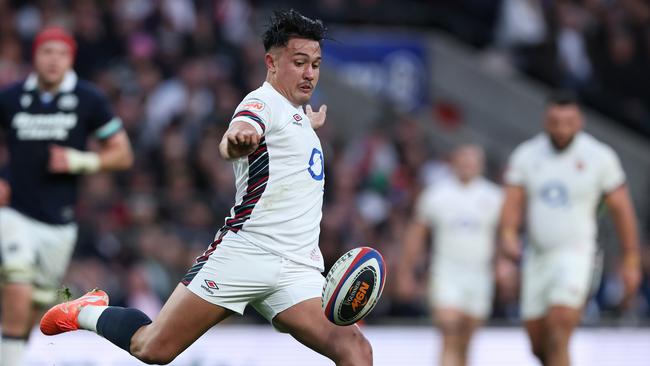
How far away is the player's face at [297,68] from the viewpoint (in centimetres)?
691

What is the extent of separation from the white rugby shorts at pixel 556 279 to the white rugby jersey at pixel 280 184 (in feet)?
11.3

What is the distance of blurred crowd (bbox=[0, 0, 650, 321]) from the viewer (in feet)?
46.3

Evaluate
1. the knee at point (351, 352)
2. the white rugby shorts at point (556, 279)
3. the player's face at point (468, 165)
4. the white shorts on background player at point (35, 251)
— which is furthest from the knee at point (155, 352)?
the player's face at point (468, 165)

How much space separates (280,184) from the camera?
267 inches

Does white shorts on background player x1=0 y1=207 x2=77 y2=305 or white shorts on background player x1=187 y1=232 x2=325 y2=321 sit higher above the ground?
white shorts on background player x1=187 y1=232 x2=325 y2=321

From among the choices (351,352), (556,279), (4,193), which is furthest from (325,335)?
(556,279)

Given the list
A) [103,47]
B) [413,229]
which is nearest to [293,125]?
[413,229]

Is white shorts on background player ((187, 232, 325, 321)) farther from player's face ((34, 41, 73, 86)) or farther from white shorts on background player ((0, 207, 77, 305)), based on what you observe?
player's face ((34, 41, 73, 86))

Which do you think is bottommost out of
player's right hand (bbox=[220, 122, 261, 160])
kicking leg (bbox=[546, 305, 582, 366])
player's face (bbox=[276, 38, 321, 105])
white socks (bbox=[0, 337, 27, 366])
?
white socks (bbox=[0, 337, 27, 366])

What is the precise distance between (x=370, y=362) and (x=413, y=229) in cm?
633

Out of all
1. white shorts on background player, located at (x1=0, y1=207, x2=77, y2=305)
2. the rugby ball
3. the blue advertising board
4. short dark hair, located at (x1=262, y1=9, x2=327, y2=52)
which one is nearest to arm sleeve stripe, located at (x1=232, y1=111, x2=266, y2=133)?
short dark hair, located at (x1=262, y1=9, x2=327, y2=52)

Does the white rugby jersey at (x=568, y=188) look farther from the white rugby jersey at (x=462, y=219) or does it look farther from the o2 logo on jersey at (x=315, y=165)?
the o2 logo on jersey at (x=315, y=165)

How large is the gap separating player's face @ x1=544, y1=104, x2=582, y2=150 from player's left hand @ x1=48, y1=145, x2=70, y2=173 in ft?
12.2

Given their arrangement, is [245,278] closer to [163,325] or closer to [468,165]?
[163,325]
